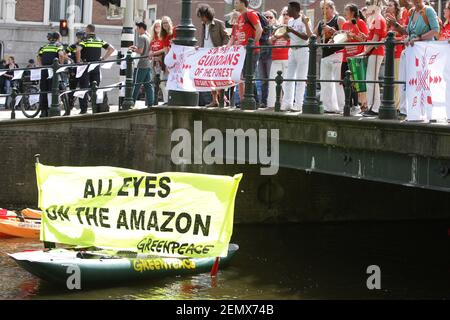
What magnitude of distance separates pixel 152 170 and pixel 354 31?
499 centimetres

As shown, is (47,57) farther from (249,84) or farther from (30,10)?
(30,10)

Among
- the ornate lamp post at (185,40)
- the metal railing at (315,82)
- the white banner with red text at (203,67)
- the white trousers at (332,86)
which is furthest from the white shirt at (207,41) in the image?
the white trousers at (332,86)

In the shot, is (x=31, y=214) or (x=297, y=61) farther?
(x=31, y=214)

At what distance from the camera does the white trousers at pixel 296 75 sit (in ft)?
54.1

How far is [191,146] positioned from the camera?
1819cm

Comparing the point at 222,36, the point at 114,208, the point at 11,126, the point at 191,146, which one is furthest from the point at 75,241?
the point at 11,126

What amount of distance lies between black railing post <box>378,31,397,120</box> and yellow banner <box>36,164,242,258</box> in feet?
7.19

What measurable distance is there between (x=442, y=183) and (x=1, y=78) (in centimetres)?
1833

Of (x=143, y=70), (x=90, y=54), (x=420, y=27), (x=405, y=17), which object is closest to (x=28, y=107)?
(x=90, y=54)

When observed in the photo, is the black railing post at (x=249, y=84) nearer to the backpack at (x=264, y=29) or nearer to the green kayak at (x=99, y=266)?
the backpack at (x=264, y=29)

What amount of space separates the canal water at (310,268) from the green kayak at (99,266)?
14 cm

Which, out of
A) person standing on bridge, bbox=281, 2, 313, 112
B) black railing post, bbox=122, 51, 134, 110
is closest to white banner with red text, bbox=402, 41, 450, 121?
person standing on bridge, bbox=281, 2, 313, 112

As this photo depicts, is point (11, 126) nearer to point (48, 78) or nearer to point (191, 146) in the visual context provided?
point (48, 78)

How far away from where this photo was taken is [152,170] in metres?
19.1
